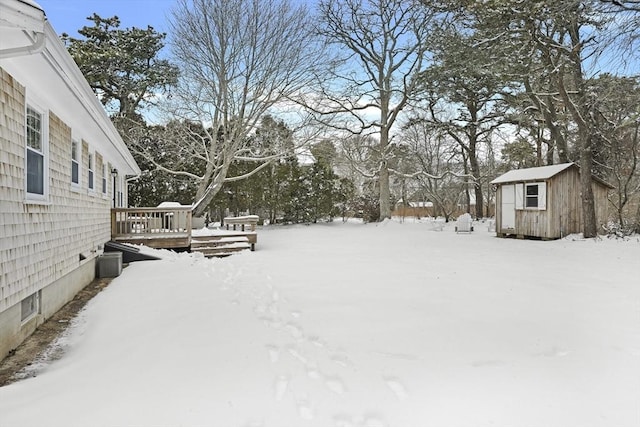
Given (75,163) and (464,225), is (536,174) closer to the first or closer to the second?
(464,225)

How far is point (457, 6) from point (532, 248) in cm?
737

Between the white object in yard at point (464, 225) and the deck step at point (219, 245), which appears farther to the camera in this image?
the white object in yard at point (464, 225)

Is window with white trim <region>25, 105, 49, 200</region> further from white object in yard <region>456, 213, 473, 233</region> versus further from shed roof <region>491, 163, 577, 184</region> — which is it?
white object in yard <region>456, 213, 473, 233</region>

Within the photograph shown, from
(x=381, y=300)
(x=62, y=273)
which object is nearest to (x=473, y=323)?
(x=381, y=300)

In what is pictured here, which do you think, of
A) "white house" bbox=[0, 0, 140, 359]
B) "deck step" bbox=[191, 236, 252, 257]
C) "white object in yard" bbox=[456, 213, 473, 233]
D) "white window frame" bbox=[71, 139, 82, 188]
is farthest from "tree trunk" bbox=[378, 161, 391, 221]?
"white window frame" bbox=[71, 139, 82, 188]

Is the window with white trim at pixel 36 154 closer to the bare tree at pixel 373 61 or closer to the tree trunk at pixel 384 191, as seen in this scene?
the bare tree at pixel 373 61

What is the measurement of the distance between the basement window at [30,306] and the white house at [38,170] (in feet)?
0.04

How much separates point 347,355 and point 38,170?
13.4 ft

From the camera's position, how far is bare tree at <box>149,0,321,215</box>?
50.7 feet

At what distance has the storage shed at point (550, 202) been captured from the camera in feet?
42.4

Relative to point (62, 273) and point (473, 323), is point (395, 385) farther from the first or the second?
point (62, 273)

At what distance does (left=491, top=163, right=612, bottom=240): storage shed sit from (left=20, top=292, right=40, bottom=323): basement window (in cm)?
1340

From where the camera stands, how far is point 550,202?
1286cm

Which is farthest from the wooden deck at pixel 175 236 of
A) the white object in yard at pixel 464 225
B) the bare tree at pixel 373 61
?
the bare tree at pixel 373 61
